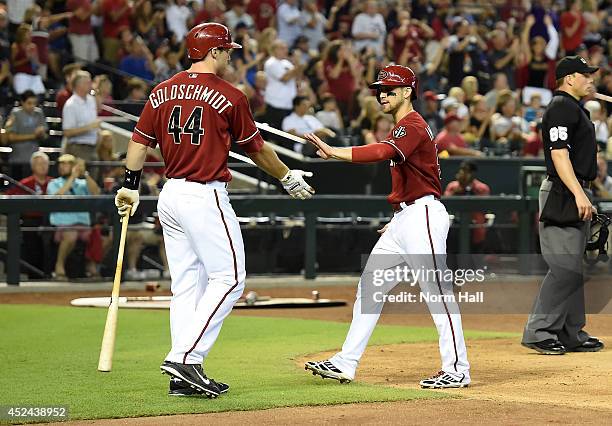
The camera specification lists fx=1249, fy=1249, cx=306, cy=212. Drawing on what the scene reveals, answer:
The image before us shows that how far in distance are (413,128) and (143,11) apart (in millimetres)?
12259

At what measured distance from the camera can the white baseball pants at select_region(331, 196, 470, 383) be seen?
7922 mm

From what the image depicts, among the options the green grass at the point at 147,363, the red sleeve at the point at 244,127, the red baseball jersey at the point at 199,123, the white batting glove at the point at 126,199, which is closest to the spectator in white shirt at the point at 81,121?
the green grass at the point at 147,363

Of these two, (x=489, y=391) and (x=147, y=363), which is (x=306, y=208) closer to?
(x=147, y=363)

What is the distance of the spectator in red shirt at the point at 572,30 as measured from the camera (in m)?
23.9

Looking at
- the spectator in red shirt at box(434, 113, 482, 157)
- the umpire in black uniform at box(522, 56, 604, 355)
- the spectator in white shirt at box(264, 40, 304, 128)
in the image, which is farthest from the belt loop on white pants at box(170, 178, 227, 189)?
the spectator in white shirt at box(264, 40, 304, 128)

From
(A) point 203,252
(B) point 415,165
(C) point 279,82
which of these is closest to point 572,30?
(C) point 279,82

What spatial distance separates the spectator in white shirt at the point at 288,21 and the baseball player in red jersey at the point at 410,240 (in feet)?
44.0

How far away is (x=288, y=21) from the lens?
21.4 metres

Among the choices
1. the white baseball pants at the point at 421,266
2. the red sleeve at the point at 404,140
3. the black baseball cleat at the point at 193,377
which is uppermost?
the red sleeve at the point at 404,140

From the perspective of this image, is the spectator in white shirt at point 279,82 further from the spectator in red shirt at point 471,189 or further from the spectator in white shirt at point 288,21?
the spectator in red shirt at point 471,189

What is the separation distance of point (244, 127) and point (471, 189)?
392 inches

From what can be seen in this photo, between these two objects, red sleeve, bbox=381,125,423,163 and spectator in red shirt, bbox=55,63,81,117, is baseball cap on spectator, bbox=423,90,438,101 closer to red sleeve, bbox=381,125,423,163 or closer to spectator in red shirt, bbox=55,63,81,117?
spectator in red shirt, bbox=55,63,81,117

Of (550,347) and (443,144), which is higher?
(443,144)

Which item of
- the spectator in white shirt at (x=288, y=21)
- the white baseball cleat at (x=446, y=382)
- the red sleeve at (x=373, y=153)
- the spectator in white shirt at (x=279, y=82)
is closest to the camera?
the red sleeve at (x=373, y=153)
